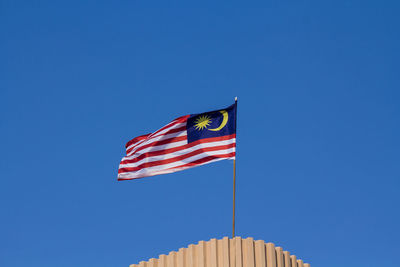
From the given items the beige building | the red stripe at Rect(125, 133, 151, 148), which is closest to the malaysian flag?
the red stripe at Rect(125, 133, 151, 148)

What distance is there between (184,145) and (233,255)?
4.20 metres

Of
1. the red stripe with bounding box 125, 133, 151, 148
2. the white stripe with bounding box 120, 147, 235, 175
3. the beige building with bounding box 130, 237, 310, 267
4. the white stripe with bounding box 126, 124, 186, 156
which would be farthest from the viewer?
the red stripe with bounding box 125, 133, 151, 148

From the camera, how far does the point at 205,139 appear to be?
16.2 metres

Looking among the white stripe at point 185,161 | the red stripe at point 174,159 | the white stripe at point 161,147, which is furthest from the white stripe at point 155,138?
the white stripe at point 185,161

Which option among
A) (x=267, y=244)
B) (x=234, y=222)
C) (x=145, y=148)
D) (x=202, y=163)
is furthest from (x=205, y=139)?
(x=267, y=244)

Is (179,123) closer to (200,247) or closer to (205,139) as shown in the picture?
(205,139)

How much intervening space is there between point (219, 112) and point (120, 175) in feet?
11.3

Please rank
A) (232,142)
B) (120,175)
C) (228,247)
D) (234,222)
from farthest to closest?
(120,175) < (232,142) < (234,222) < (228,247)

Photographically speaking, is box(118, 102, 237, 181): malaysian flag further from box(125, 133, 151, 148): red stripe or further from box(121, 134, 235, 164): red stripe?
box(125, 133, 151, 148): red stripe

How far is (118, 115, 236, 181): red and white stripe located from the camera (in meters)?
16.1

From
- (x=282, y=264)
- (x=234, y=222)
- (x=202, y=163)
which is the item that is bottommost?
(x=282, y=264)

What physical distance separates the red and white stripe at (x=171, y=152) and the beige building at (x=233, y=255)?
3076mm

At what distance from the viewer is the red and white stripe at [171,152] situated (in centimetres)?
1606

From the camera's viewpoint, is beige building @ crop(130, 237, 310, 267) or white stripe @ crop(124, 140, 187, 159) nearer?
beige building @ crop(130, 237, 310, 267)
